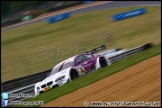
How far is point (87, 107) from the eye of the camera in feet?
26.9

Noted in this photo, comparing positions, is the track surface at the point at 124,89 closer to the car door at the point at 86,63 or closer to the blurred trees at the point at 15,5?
the car door at the point at 86,63

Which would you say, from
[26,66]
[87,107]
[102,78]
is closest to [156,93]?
[87,107]

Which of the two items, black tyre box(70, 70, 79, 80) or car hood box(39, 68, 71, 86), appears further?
black tyre box(70, 70, 79, 80)

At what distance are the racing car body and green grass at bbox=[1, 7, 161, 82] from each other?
6.63 ft

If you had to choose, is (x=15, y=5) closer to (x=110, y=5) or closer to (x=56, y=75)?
(x=110, y=5)

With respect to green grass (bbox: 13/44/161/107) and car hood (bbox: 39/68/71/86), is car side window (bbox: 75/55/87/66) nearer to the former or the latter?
car hood (bbox: 39/68/71/86)

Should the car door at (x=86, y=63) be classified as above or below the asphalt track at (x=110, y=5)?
below

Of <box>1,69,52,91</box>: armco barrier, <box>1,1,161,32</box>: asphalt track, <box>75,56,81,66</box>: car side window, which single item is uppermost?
<box>1,1,161,32</box>: asphalt track

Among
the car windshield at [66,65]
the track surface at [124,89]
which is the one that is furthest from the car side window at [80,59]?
the track surface at [124,89]

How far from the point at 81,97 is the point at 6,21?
110 ft

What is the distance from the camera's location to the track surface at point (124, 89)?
27.9 ft

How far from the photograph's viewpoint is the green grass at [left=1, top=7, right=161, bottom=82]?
15781 millimetres

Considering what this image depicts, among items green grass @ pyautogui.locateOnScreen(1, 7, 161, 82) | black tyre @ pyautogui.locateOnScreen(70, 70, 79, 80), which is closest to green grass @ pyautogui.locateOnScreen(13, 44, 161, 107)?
black tyre @ pyautogui.locateOnScreen(70, 70, 79, 80)

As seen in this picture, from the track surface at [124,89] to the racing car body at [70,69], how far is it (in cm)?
156
